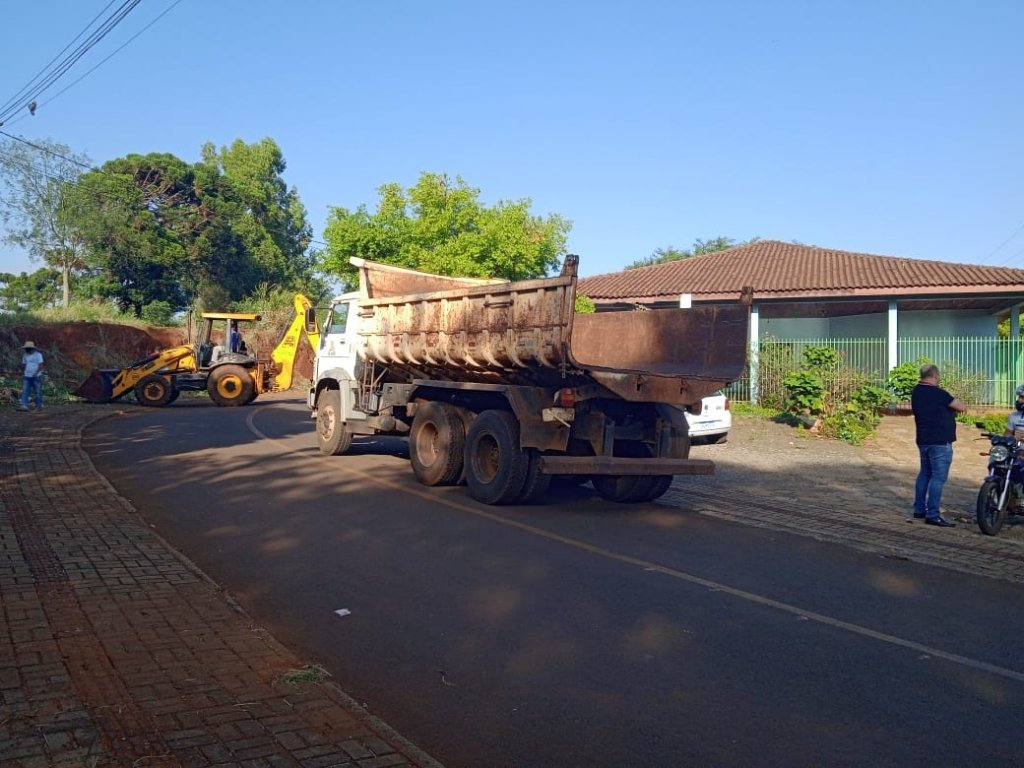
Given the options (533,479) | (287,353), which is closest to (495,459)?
(533,479)

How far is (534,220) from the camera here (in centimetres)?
2653

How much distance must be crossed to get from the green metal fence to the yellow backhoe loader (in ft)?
41.2

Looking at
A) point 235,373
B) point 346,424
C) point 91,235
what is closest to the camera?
point 346,424

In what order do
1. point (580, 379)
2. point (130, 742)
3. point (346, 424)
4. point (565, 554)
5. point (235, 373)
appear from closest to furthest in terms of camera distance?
point (130, 742) → point (565, 554) → point (580, 379) → point (346, 424) → point (235, 373)

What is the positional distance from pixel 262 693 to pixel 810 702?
2777 mm

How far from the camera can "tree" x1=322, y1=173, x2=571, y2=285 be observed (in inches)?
984

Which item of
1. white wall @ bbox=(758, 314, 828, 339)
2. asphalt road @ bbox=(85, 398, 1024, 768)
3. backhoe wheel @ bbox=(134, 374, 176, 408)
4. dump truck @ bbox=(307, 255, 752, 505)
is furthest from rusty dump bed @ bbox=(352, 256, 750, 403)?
white wall @ bbox=(758, 314, 828, 339)

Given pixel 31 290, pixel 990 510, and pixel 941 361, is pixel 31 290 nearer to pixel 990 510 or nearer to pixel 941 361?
pixel 941 361

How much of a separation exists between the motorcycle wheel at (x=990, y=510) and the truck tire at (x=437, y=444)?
18.9 ft

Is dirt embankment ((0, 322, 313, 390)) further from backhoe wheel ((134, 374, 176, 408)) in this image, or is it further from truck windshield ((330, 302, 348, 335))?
truck windshield ((330, 302, 348, 335))

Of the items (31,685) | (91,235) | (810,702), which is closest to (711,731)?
(810,702)

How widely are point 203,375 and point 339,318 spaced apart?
41.9 ft

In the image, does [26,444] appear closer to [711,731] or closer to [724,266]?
[711,731]

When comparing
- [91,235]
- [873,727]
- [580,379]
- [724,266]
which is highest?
[91,235]
